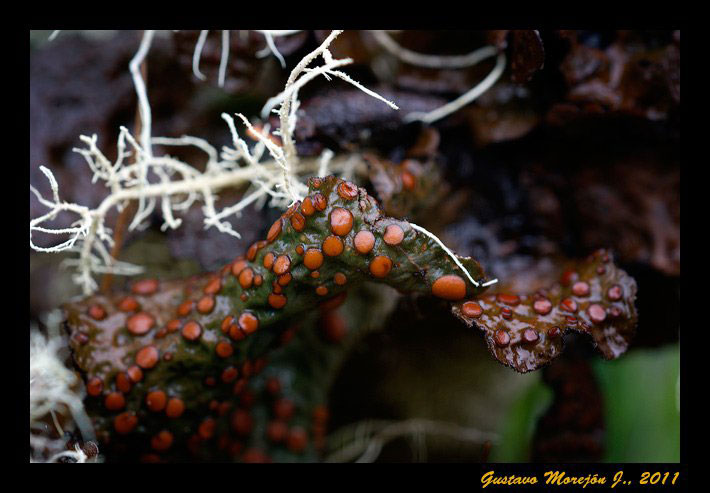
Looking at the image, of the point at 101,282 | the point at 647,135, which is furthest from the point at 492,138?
the point at 101,282

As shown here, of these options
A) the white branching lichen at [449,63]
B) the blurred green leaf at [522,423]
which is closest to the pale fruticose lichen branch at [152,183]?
the white branching lichen at [449,63]

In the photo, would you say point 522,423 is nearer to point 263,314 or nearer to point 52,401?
point 263,314

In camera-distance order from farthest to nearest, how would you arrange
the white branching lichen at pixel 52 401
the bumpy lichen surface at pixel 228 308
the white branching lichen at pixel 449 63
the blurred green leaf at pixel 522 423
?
the blurred green leaf at pixel 522 423
the white branching lichen at pixel 449 63
the white branching lichen at pixel 52 401
the bumpy lichen surface at pixel 228 308

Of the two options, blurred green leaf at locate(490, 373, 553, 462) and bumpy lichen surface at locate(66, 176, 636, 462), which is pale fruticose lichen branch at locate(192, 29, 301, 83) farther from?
blurred green leaf at locate(490, 373, 553, 462)

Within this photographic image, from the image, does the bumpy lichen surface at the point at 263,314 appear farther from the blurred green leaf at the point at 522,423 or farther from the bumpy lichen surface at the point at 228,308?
the blurred green leaf at the point at 522,423

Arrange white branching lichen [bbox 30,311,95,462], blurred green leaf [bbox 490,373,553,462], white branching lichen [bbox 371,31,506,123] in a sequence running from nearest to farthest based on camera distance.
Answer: white branching lichen [bbox 30,311,95,462] → white branching lichen [bbox 371,31,506,123] → blurred green leaf [bbox 490,373,553,462]

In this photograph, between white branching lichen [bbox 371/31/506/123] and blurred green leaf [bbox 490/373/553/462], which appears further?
blurred green leaf [bbox 490/373/553/462]

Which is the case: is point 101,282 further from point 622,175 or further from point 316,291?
point 622,175

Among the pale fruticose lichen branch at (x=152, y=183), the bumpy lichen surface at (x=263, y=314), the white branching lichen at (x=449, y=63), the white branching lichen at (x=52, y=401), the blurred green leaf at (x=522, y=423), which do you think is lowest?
the blurred green leaf at (x=522, y=423)

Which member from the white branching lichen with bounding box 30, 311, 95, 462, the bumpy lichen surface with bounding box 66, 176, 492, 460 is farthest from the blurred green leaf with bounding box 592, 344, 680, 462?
the white branching lichen with bounding box 30, 311, 95, 462
